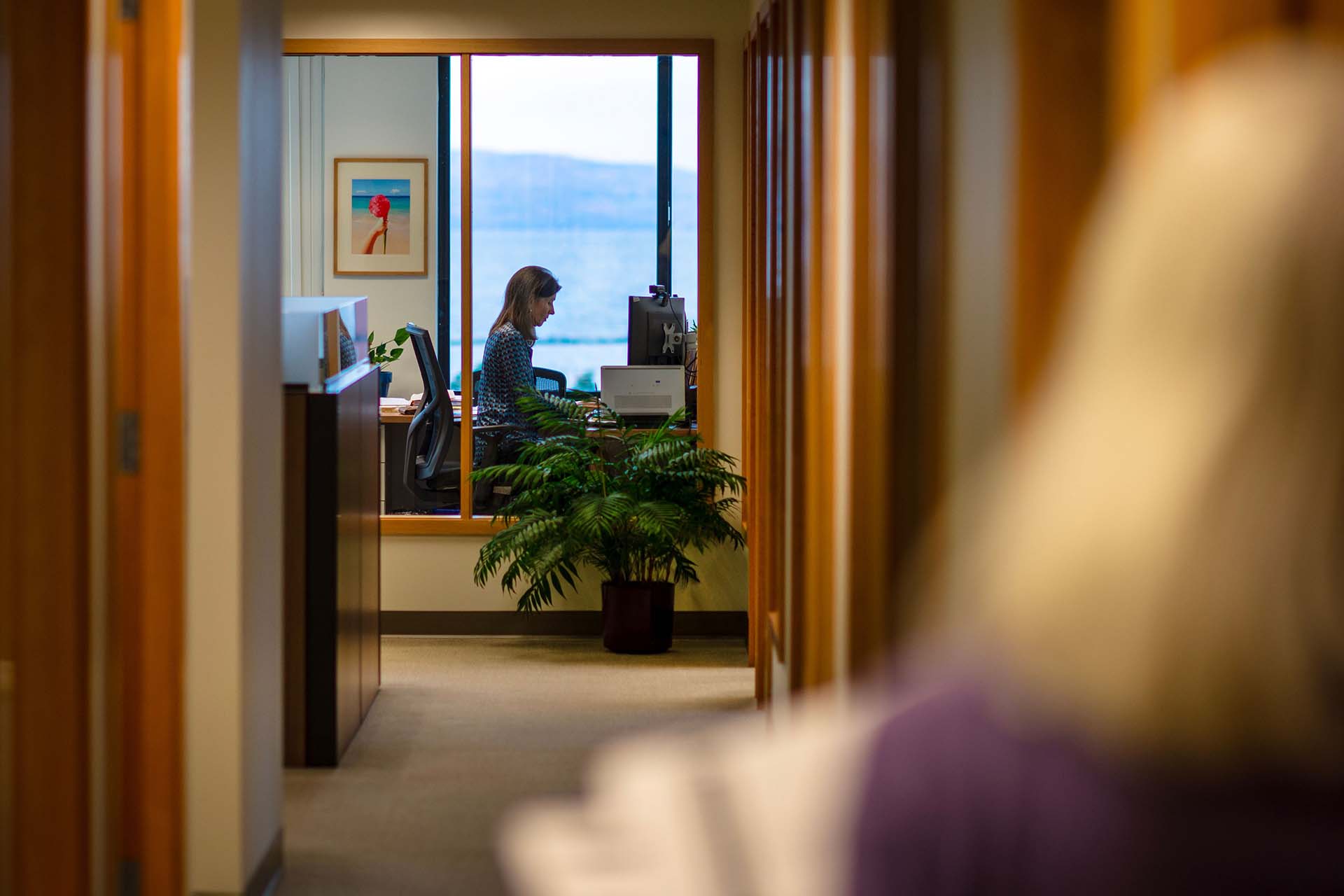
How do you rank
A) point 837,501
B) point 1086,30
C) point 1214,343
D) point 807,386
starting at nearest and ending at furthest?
point 1214,343, point 1086,30, point 837,501, point 807,386

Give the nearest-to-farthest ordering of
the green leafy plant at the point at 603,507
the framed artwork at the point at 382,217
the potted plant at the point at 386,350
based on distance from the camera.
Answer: the green leafy plant at the point at 603,507 < the framed artwork at the point at 382,217 < the potted plant at the point at 386,350

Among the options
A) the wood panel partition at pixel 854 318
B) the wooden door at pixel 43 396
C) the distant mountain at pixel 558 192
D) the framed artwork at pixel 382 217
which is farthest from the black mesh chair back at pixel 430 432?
the wooden door at pixel 43 396

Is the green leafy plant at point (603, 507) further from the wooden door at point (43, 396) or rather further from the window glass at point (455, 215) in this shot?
the wooden door at point (43, 396)

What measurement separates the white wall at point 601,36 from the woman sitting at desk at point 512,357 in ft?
1.76

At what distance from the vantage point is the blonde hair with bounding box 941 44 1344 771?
2.01ft

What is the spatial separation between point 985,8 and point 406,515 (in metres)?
4.78

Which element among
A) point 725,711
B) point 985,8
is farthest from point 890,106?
point 725,711

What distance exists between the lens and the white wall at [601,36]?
606 cm

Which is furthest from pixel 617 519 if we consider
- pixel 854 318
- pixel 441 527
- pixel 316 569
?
pixel 854 318

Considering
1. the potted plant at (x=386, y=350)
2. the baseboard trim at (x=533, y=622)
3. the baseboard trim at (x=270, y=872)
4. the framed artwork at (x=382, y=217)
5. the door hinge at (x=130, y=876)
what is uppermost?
the framed artwork at (x=382, y=217)

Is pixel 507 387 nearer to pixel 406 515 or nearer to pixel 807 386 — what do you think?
pixel 406 515

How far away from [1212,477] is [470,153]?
19.5 ft

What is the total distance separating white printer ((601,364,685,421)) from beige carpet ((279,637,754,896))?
1.10 m

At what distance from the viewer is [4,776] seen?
7.71 ft
